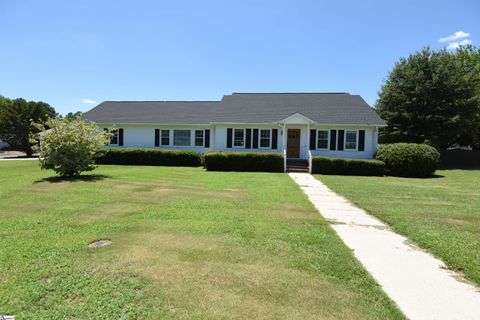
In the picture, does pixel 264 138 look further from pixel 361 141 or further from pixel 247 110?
pixel 361 141

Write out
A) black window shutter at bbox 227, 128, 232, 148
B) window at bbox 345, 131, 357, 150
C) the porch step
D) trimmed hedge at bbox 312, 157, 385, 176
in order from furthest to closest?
1. black window shutter at bbox 227, 128, 232, 148
2. window at bbox 345, 131, 357, 150
3. the porch step
4. trimmed hedge at bbox 312, 157, 385, 176

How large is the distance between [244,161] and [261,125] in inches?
166

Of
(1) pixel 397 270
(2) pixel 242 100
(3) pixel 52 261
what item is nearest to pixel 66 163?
(3) pixel 52 261

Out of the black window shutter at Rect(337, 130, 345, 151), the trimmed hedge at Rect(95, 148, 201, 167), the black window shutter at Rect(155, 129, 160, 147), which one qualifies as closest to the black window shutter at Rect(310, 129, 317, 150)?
the black window shutter at Rect(337, 130, 345, 151)

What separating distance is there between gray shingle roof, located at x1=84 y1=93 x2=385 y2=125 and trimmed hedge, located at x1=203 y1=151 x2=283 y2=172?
13.6 feet

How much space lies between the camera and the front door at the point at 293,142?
870 inches

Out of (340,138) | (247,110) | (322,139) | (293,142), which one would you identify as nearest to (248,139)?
(247,110)

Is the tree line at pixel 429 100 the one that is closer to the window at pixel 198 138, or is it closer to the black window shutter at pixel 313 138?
the black window shutter at pixel 313 138

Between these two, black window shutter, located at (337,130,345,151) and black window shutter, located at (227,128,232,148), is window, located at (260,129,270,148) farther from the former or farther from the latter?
black window shutter, located at (337,130,345,151)

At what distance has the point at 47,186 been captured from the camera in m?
11.0

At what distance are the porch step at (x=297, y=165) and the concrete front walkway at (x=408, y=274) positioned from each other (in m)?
11.9

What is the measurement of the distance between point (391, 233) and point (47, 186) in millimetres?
10537

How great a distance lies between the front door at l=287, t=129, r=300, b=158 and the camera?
22098 mm

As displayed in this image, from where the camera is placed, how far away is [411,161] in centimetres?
1769
